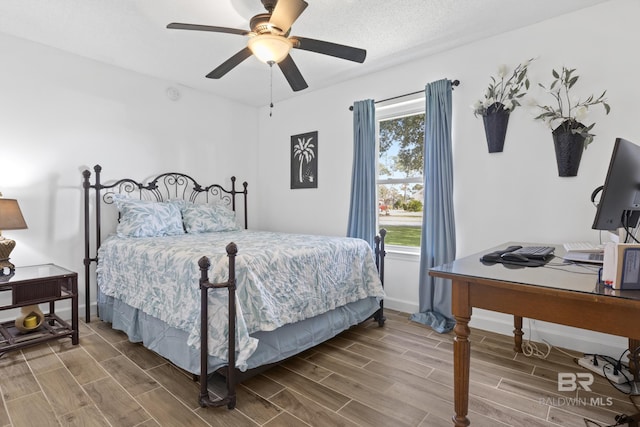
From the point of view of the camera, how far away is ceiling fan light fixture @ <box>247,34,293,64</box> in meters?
2.00

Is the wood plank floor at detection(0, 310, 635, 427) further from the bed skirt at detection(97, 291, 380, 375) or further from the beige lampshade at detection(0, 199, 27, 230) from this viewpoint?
the beige lampshade at detection(0, 199, 27, 230)

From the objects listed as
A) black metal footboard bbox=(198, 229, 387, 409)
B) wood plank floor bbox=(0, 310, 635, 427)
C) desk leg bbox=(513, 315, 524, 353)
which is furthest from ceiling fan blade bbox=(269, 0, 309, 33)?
desk leg bbox=(513, 315, 524, 353)

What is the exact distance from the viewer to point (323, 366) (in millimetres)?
2289

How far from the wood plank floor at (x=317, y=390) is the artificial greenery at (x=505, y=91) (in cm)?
189

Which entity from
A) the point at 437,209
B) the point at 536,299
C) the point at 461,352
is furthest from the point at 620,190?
the point at 437,209

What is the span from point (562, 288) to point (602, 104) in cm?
201

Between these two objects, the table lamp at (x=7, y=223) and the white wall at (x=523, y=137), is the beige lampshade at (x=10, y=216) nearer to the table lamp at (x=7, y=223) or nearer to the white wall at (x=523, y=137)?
the table lamp at (x=7, y=223)

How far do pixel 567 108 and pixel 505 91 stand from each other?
46 centimetres

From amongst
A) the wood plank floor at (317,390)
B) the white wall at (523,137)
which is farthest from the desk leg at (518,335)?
the white wall at (523,137)

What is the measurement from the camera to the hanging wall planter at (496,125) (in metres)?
2.75

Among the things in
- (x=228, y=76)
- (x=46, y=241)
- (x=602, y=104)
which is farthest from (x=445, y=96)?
(x=46, y=241)

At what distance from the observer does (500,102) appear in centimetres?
276

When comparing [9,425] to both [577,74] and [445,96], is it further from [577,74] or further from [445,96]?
[577,74]

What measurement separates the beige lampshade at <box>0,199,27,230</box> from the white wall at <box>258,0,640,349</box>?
9.25 feet
